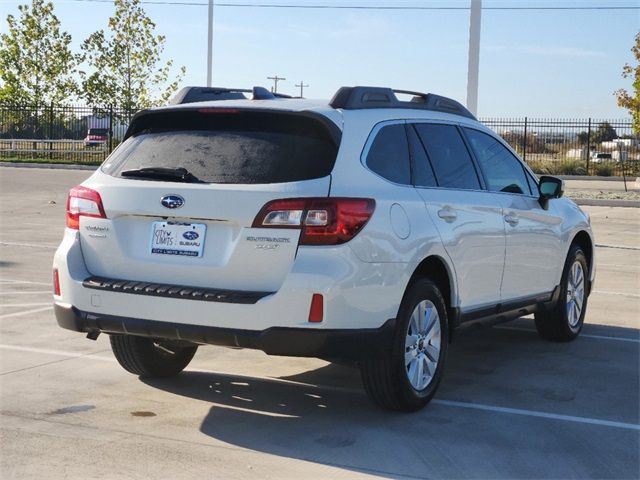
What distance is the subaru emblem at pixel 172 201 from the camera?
5.73 meters

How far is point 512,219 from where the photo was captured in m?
7.50

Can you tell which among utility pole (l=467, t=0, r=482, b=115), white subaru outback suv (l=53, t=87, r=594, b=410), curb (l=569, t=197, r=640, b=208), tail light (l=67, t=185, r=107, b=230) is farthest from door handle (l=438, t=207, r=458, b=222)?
curb (l=569, t=197, r=640, b=208)

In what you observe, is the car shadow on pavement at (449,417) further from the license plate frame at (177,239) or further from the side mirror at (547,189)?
the side mirror at (547,189)

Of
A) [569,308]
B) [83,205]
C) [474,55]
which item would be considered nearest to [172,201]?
[83,205]

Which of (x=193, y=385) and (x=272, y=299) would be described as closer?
(x=272, y=299)

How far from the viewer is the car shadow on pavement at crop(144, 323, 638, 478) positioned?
5.29 metres

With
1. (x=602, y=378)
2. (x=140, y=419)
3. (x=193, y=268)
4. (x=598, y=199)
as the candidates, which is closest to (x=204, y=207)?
(x=193, y=268)

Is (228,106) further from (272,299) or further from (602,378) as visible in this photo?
(602,378)

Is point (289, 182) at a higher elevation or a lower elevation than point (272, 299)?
higher

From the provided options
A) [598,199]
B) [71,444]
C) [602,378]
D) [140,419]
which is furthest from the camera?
[598,199]

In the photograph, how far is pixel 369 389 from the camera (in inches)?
239

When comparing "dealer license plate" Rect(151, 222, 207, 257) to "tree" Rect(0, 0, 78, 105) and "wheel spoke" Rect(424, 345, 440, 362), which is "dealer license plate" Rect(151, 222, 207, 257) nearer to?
"wheel spoke" Rect(424, 345, 440, 362)

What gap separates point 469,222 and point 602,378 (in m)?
1.53

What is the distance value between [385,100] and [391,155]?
0.43 m
